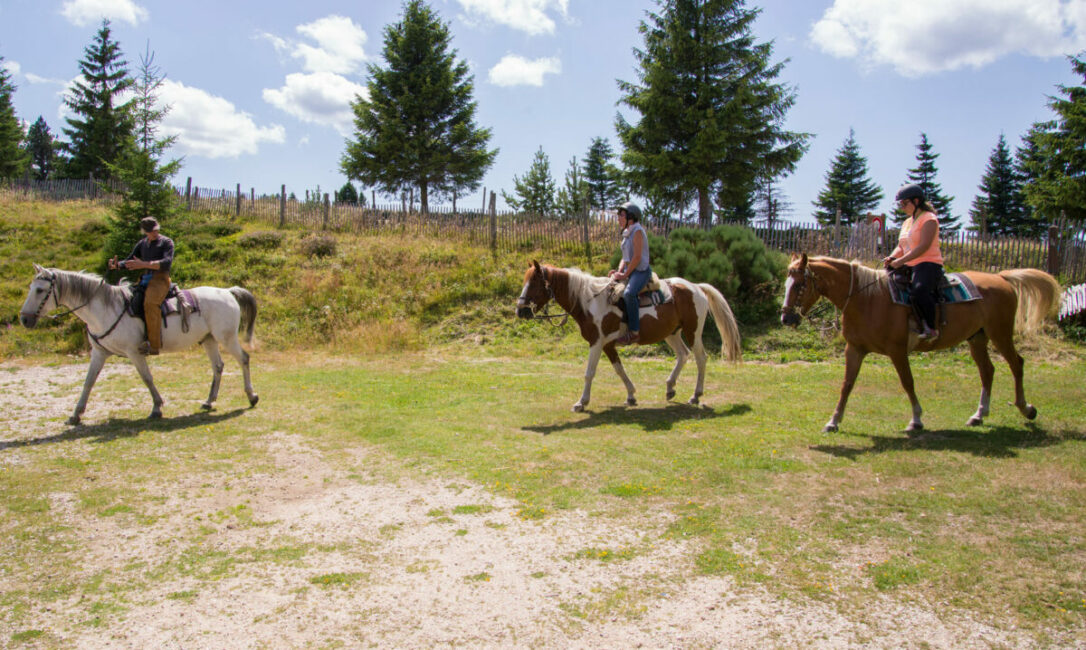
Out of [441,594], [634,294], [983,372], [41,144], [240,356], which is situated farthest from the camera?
[41,144]

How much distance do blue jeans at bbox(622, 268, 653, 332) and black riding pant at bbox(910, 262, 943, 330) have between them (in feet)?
11.3

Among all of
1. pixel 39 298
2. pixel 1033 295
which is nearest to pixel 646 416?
pixel 1033 295

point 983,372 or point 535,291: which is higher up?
point 535,291

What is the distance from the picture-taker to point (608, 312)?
30.1 ft

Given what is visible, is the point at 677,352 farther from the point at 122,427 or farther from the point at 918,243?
the point at 122,427

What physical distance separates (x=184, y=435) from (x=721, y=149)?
75.0 feet

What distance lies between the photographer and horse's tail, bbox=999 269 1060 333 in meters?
7.82

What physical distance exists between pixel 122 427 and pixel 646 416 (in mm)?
7201

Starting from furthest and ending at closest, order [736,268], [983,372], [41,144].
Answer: [41,144]
[736,268]
[983,372]

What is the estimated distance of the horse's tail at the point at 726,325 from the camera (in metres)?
9.55

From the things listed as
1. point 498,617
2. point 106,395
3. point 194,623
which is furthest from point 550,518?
point 106,395

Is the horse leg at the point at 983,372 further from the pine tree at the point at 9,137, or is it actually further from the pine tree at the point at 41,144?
the pine tree at the point at 41,144

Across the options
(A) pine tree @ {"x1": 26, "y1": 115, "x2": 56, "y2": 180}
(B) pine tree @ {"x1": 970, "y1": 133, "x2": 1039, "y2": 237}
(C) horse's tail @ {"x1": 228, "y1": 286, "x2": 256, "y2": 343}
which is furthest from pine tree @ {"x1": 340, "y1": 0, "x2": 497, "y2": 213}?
(A) pine tree @ {"x1": 26, "y1": 115, "x2": 56, "y2": 180}

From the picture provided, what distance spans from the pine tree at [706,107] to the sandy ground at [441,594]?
23.3 metres
